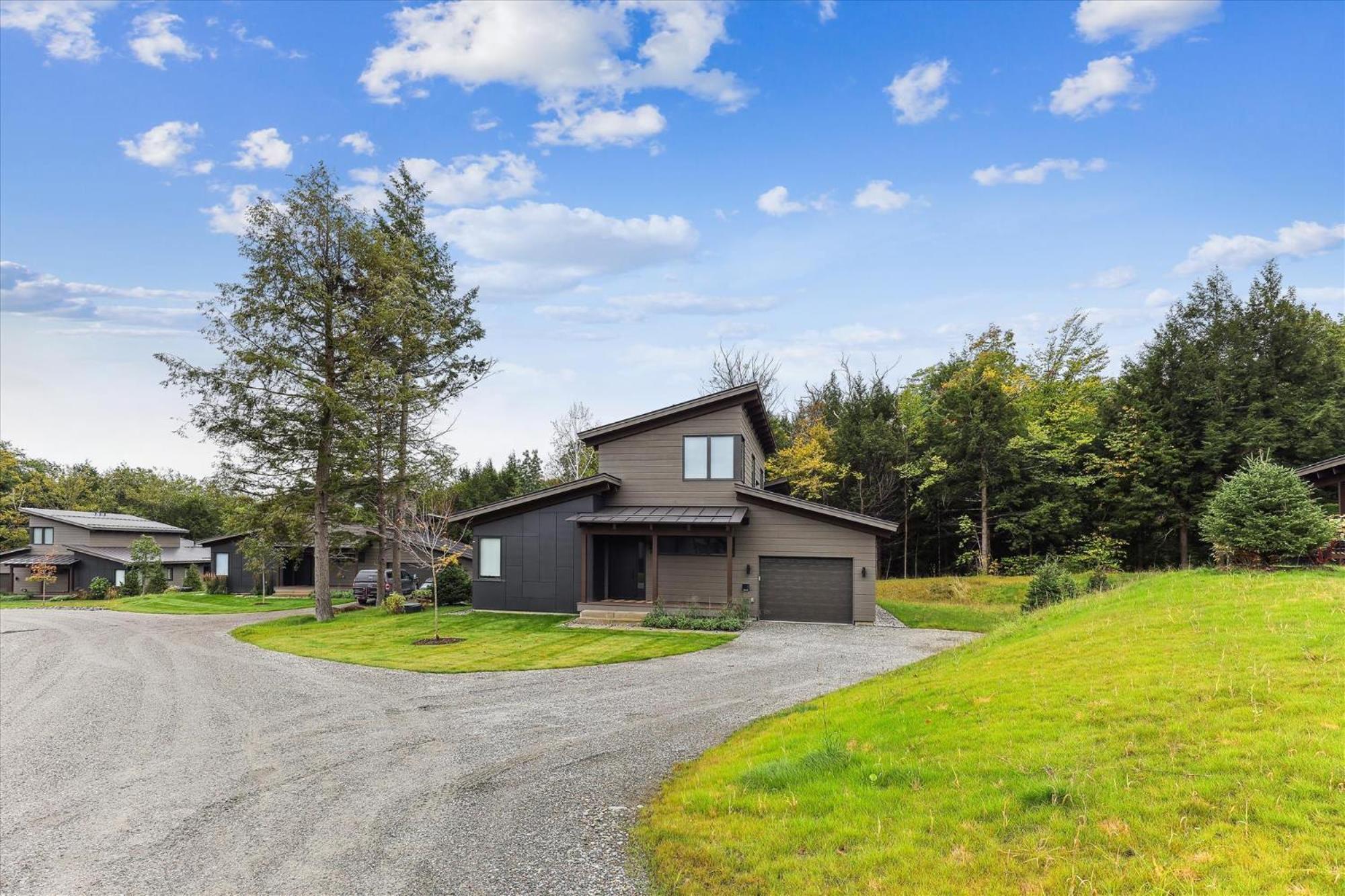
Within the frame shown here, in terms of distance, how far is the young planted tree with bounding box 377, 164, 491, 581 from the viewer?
72.4 ft

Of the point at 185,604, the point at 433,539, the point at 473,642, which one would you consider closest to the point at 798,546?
the point at 473,642

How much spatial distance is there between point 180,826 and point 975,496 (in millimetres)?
31528

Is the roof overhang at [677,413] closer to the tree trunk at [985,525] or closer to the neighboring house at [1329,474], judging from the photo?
the tree trunk at [985,525]

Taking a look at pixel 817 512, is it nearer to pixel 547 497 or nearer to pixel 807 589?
pixel 807 589

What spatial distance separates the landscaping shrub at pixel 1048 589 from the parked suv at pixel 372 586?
24.0 m

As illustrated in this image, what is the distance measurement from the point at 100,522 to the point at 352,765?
49376 millimetres

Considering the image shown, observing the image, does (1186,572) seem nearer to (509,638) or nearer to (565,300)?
(509,638)

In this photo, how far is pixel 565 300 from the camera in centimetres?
3111

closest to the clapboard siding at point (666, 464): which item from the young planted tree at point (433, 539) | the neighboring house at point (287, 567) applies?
the young planted tree at point (433, 539)

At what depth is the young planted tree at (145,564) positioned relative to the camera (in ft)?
118

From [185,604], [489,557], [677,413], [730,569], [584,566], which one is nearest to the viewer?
[730,569]

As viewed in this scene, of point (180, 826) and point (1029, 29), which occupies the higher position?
point (1029, 29)

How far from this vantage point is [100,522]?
42.2 m

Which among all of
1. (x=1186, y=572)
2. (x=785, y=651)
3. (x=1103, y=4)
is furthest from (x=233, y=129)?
(x=1186, y=572)
